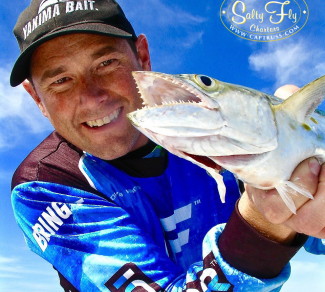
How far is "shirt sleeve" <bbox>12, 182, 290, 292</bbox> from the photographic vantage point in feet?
9.89

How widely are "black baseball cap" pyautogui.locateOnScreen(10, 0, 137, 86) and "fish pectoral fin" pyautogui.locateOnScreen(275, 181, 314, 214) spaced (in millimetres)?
2061

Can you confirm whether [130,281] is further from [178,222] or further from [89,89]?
[89,89]

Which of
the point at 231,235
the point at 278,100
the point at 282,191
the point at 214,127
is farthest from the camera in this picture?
the point at 231,235

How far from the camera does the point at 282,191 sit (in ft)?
7.79

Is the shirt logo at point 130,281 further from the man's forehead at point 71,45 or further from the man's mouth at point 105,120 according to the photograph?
the man's forehead at point 71,45

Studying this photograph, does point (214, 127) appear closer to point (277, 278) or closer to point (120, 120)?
point (277, 278)

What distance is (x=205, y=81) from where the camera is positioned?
2283 millimetres

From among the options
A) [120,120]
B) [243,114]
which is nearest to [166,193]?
[120,120]

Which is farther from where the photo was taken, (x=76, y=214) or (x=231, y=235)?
(x=76, y=214)

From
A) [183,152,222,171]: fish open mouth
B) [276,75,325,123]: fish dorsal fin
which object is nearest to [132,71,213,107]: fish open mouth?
[183,152,222,171]: fish open mouth

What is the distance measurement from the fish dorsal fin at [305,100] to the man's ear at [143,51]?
2.32 meters

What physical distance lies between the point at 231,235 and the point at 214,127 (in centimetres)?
104

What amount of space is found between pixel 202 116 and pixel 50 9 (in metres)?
2.30

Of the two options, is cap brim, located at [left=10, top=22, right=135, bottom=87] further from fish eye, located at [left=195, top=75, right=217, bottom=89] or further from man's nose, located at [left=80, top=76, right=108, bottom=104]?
fish eye, located at [left=195, top=75, right=217, bottom=89]
